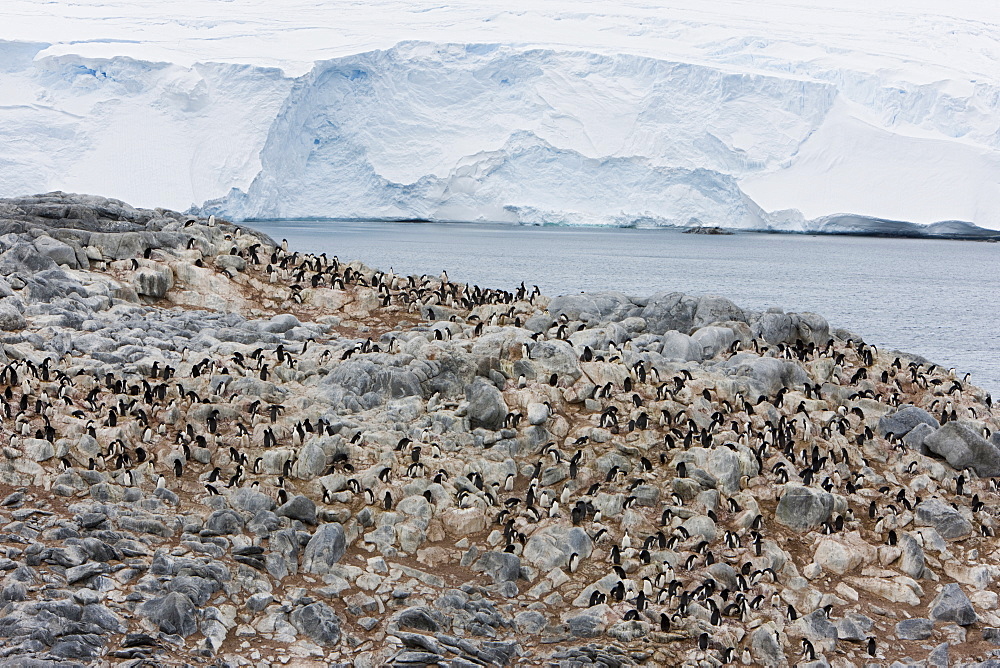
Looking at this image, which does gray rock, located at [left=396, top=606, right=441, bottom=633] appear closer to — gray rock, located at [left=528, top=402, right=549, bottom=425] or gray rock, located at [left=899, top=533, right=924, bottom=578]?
gray rock, located at [left=528, top=402, right=549, bottom=425]

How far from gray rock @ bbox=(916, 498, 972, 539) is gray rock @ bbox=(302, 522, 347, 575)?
245 inches

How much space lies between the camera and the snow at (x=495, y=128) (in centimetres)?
5353

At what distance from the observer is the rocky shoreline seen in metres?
7.60

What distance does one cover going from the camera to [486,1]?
8138 cm

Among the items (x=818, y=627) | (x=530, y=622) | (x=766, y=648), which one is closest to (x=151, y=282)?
(x=530, y=622)

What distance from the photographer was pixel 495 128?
60438 mm

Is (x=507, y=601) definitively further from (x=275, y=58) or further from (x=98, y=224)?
(x=275, y=58)

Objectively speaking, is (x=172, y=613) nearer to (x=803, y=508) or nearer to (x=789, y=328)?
(x=803, y=508)

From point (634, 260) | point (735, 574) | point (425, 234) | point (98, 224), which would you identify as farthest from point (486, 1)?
point (735, 574)

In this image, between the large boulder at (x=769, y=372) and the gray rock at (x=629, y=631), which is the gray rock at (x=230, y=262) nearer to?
the large boulder at (x=769, y=372)

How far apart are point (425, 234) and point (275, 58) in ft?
71.8

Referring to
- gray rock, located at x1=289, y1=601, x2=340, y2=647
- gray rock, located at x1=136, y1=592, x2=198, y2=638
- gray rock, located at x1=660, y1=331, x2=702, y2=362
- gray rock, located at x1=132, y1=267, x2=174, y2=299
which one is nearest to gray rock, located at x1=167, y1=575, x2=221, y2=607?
gray rock, located at x1=136, y1=592, x2=198, y2=638

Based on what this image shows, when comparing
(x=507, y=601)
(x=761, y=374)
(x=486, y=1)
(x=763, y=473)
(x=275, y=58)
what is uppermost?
(x=486, y=1)

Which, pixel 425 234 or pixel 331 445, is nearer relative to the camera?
pixel 331 445
